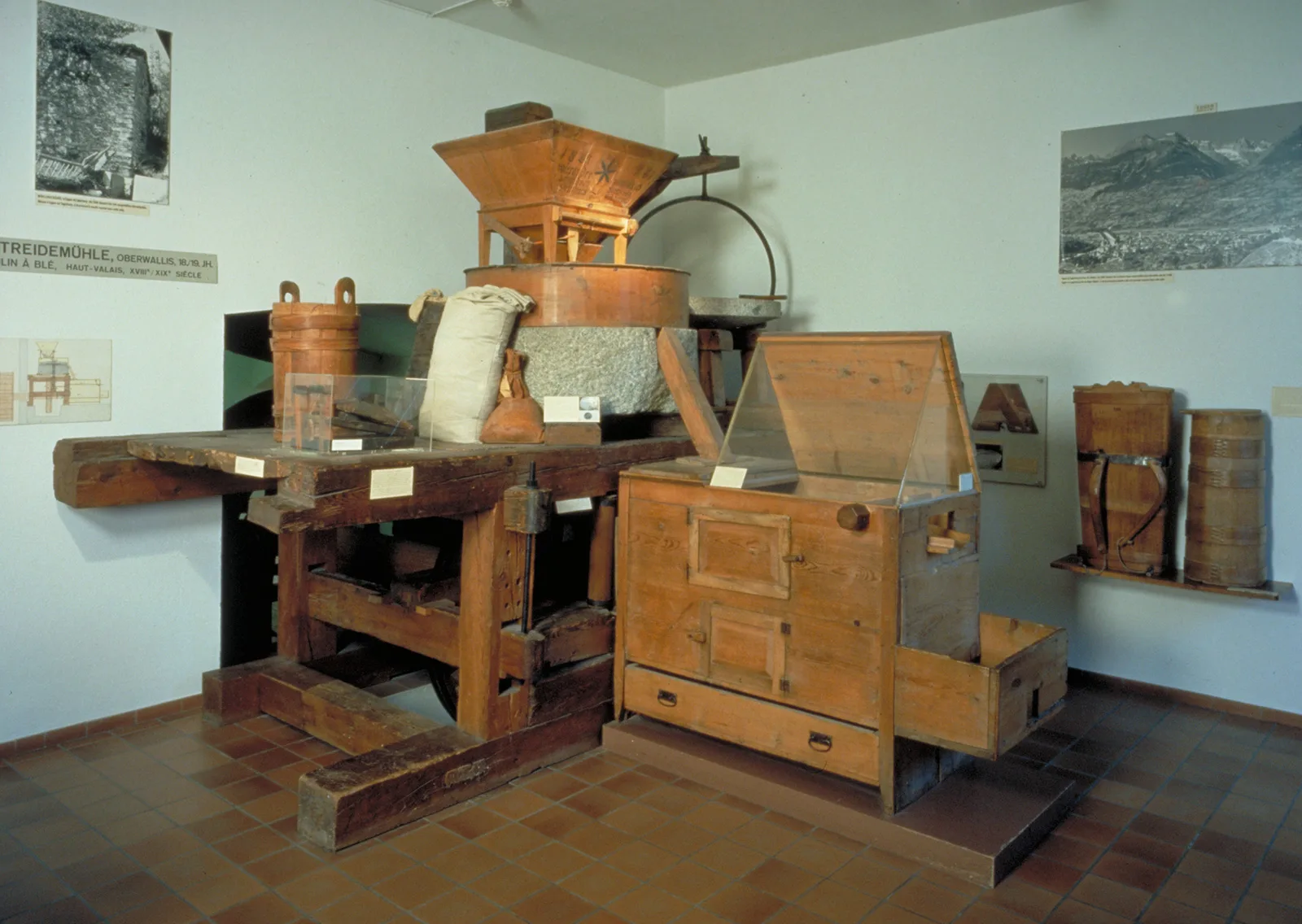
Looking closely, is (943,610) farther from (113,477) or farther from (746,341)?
(113,477)

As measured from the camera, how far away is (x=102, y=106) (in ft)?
12.0

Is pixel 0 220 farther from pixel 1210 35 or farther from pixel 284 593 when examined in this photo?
pixel 1210 35

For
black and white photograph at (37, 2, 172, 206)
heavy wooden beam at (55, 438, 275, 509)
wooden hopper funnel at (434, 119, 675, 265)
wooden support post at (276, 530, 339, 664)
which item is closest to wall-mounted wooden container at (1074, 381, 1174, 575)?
wooden hopper funnel at (434, 119, 675, 265)

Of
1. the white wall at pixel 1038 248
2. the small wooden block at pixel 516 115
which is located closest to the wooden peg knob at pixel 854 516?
the white wall at pixel 1038 248

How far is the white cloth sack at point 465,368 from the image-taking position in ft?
11.9

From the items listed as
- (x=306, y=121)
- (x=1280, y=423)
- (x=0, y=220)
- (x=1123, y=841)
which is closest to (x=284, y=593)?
(x=0, y=220)

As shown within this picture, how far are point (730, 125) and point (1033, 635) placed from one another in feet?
12.0

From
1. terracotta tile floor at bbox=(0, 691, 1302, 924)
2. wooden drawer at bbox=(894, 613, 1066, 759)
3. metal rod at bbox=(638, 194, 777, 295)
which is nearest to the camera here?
terracotta tile floor at bbox=(0, 691, 1302, 924)

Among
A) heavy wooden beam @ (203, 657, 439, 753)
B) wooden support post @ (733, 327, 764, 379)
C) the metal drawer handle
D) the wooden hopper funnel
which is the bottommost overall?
heavy wooden beam @ (203, 657, 439, 753)

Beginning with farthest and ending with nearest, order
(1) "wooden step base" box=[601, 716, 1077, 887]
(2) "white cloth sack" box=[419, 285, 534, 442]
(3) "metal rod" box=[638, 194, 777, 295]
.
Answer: (3) "metal rod" box=[638, 194, 777, 295] < (2) "white cloth sack" box=[419, 285, 534, 442] < (1) "wooden step base" box=[601, 716, 1077, 887]

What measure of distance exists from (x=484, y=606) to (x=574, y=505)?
0.52 m

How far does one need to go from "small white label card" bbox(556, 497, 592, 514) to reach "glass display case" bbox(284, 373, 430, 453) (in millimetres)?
590

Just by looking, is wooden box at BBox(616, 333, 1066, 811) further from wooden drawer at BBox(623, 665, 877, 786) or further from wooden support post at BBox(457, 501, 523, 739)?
wooden support post at BBox(457, 501, 523, 739)

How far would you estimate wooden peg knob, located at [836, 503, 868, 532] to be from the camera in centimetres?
294
